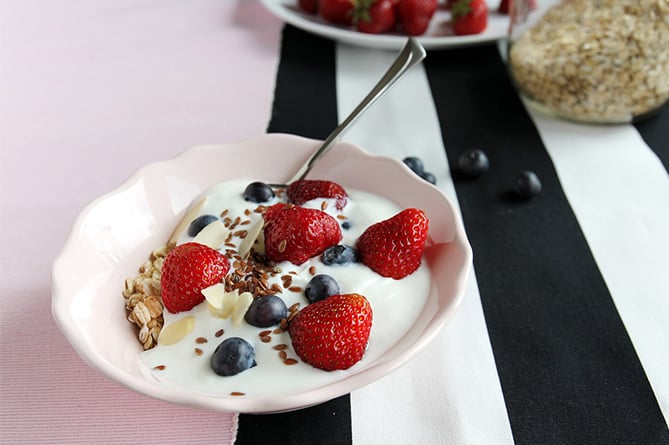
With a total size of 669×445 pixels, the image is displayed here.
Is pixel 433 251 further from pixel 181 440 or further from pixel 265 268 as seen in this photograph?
pixel 181 440

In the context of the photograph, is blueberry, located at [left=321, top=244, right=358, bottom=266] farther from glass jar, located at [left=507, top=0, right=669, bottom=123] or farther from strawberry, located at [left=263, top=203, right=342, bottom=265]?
glass jar, located at [left=507, top=0, right=669, bottom=123]

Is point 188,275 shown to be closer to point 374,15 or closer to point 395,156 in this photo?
point 395,156

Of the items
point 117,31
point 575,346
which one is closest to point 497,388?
point 575,346

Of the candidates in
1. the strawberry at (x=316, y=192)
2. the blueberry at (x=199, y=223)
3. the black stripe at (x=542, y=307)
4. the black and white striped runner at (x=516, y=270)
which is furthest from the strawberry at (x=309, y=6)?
the blueberry at (x=199, y=223)

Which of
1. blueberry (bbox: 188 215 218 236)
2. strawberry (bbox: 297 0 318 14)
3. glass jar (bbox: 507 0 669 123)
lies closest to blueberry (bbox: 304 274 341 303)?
blueberry (bbox: 188 215 218 236)

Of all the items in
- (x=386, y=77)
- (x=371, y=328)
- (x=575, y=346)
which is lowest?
(x=575, y=346)

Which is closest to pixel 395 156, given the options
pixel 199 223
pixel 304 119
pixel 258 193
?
pixel 304 119
